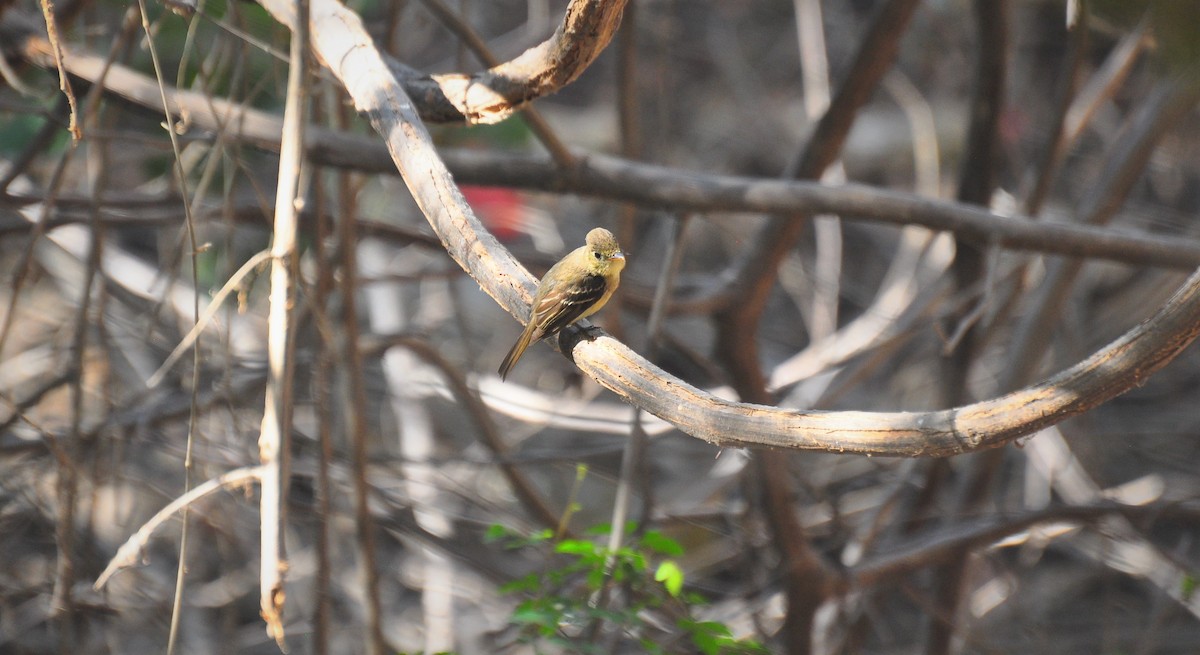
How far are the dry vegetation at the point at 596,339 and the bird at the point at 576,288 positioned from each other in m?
0.39

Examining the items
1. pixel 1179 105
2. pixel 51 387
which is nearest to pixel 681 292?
pixel 1179 105

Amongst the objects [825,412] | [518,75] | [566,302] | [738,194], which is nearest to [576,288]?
[566,302]

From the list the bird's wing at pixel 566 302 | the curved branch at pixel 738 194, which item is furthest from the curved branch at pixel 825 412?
the curved branch at pixel 738 194

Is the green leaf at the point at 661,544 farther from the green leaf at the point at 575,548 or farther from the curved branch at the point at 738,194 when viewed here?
the curved branch at the point at 738,194

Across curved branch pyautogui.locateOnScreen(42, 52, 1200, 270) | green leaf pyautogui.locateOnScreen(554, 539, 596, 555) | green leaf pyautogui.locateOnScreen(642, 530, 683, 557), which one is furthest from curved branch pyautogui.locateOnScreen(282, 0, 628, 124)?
green leaf pyautogui.locateOnScreen(642, 530, 683, 557)

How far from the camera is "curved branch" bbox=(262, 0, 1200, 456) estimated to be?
1.48 metres

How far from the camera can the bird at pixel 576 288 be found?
2244 millimetres

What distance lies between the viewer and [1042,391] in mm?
1506

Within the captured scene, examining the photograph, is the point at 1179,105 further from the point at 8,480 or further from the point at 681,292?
the point at 8,480

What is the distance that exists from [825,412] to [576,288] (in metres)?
1.04

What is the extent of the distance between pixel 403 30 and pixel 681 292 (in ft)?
11.5

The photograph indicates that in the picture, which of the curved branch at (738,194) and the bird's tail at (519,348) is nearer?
the bird's tail at (519,348)

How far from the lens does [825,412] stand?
1571 mm

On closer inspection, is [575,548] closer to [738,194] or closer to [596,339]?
[596,339]
